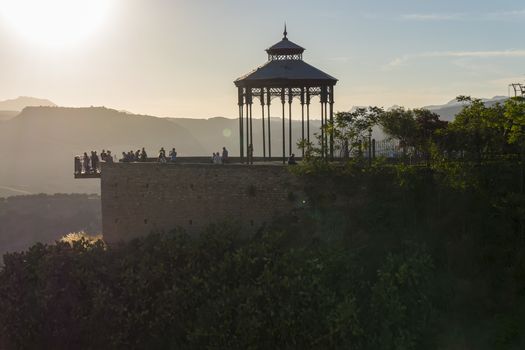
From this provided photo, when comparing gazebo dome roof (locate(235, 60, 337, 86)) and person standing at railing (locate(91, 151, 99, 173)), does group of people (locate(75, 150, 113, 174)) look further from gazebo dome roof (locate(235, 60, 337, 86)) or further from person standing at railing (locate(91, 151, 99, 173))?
gazebo dome roof (locate(235, 60, 337, 86))

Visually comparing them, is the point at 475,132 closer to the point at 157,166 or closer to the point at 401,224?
the point at 401,224

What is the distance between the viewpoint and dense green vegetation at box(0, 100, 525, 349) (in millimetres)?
17531

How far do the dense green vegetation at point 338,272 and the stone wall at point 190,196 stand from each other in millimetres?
800

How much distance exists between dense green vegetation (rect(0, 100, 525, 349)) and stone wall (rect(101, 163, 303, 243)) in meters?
0.80

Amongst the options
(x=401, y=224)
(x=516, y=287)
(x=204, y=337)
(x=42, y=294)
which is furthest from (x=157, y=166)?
(x=516, y=287)

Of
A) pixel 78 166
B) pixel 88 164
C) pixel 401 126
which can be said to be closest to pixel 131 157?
pixel 88 164

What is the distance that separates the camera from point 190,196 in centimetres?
2331

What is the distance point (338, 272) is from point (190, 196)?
730 centimetres

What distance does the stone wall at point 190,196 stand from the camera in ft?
72.2

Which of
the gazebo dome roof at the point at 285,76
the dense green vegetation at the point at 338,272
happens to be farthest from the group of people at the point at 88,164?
the gazebo dome roof at the point at 285,76

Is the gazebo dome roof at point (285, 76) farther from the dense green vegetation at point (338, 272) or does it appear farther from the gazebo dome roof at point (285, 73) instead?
the dense green vegetation at point (338, 272)

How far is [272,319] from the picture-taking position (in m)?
18.1

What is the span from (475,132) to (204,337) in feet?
35.1

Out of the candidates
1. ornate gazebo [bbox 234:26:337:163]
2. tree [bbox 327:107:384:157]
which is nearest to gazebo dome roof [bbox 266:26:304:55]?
ornate gazebo [bbox 234:26:337:163]
